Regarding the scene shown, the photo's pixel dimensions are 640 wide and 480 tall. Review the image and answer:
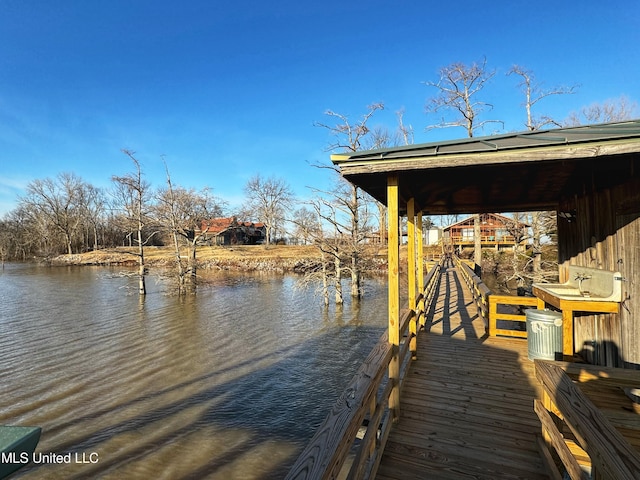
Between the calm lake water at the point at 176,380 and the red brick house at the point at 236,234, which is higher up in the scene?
the red brick house at the point at 236,234

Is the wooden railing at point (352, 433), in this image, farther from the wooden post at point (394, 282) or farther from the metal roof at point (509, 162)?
the metal roof at point (509, 162)

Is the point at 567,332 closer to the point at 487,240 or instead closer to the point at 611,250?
the point at 611,250

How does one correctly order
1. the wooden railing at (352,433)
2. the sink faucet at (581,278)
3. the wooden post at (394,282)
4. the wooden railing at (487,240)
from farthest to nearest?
the wooden railing at (487,240), the sink faucet at (581,278), the wooden post at (394,282), the wooden railing at (352,433)

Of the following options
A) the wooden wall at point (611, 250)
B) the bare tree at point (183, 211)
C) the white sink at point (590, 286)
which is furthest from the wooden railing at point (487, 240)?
the wooden wall at point (611, 250)

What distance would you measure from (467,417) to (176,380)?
706 cm

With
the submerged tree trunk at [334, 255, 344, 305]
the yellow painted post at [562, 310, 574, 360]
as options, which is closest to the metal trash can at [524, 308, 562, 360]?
the yellow painted post at [562, 310, 574, 360]

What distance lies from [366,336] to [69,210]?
172 feet

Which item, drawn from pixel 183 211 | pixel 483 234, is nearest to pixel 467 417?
pixel 183 211

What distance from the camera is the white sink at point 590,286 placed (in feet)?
13.1

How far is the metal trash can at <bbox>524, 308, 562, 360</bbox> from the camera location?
4668 mm

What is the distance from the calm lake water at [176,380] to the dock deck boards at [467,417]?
2.61m

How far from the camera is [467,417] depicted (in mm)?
3572

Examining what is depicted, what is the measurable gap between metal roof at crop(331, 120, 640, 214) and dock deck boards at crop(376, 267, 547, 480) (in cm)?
268

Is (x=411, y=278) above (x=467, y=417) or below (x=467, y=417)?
above
